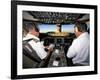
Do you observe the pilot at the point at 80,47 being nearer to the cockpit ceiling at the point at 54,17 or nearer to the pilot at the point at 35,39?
the cockpit ceiling at the point at 54,17

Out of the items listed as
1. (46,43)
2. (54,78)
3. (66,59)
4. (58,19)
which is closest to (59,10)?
(58,19)

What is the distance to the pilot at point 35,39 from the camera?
1860mm

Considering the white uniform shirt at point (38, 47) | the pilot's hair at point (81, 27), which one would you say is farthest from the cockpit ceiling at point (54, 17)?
the white uniform shirt at point (38, 47)

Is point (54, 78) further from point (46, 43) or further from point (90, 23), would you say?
point (90, 23)

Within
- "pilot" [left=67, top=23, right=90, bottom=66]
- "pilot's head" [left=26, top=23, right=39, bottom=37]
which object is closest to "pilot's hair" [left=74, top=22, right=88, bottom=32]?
"pilot" [left=67, top=23, right=90, bottom=66]

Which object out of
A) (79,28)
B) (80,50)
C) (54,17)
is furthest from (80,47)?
(54,17)

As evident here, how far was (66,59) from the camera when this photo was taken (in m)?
1.96

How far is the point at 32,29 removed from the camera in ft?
6.13

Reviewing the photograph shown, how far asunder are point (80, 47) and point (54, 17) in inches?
15.1

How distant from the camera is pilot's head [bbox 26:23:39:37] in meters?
1.86

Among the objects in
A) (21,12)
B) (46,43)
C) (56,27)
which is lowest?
(46,43)

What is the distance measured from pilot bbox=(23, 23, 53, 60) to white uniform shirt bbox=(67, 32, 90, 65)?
0.86 feet

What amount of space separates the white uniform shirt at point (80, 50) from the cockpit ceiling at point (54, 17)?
0.61 ft

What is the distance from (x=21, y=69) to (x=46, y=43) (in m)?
0.32
